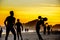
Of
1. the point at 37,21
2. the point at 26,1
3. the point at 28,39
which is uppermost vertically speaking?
the point at 26,1

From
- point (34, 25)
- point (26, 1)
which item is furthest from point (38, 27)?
point (26, 1)

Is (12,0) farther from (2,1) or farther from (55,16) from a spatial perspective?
(55,16)

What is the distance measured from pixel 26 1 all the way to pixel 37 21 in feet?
1.87

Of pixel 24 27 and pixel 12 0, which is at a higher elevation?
pixel 12 0

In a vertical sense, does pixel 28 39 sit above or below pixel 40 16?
below

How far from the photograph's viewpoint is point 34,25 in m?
7.52

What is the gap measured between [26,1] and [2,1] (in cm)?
60

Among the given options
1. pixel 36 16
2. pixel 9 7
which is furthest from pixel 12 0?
pixel 36 16

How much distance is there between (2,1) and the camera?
7445 millimetres

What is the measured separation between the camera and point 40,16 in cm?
755

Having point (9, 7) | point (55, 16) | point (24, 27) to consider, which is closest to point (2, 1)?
point (9, 7)

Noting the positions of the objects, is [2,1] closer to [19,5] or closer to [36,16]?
[19,5]

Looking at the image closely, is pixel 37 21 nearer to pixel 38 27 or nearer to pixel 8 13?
pixel 38 27

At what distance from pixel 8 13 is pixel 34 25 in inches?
29.1
